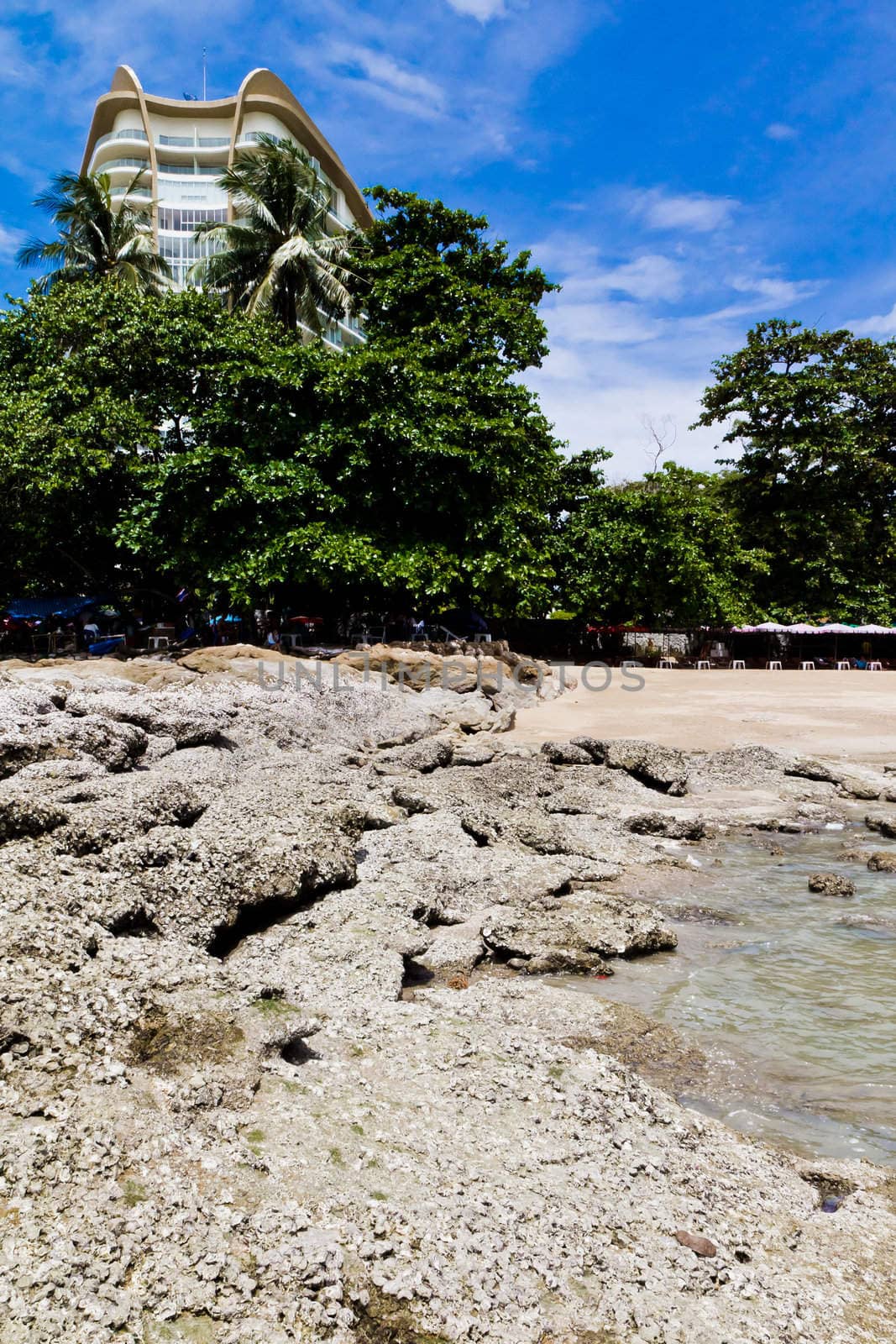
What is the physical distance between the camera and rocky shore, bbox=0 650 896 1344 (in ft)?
7.68

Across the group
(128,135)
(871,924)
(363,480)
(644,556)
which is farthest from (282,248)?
(128,135)

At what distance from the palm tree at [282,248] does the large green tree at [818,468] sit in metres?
19.5

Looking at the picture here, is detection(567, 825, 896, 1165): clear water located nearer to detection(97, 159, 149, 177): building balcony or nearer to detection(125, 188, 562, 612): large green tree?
detection(125, 188, 562, 612): large green tree

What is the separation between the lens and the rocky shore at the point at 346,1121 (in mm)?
2340

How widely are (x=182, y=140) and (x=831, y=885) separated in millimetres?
74604

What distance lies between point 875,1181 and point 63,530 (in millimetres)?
26925

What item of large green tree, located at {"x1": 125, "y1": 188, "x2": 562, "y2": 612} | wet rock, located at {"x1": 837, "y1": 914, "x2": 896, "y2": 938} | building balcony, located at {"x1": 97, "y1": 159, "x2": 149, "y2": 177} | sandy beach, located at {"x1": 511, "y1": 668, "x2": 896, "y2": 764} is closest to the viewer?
wet rock, located at {"x1": 837, "y1": 914, "x2": 896, "y2": 938}

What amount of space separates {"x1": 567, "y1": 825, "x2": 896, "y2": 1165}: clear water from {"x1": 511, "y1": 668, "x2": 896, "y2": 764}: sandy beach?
8.04 meters

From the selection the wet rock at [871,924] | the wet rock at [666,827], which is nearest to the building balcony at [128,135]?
the wet rock at [666,827]

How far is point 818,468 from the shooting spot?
37156mm

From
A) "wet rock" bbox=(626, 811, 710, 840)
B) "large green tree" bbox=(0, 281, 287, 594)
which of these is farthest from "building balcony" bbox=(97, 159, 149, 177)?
"wet rock" bbox=(626, 811, 710, 840)

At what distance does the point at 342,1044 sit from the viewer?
393 centimetres

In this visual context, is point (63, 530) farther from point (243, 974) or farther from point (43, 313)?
point (243, 974)

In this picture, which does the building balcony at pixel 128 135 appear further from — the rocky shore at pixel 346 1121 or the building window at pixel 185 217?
the rocky shore at pixel 346 1121
